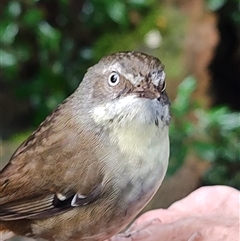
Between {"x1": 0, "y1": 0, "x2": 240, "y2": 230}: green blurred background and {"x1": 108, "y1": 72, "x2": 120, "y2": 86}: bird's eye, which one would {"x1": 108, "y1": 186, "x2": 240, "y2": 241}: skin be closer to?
{"x1": 108, "y1": 72, "x2": 120, "y2": 86}: bird's eye

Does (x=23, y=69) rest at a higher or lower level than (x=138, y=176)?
higher

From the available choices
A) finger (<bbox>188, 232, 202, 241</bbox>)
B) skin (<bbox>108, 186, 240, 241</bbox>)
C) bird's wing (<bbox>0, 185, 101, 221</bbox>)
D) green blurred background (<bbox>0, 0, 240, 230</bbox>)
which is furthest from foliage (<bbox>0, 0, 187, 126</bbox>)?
finger (<bbox>188, 232, 202, 241</bbox>)

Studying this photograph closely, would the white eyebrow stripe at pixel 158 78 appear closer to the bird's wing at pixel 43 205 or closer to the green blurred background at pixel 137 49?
the bird's wing at pixel 43 205

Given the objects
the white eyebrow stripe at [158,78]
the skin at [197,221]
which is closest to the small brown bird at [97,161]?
the white eyebrow stripe at [158,78]

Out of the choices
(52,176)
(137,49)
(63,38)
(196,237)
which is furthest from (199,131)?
(52,176)

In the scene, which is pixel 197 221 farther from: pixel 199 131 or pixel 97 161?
pixel 199 131

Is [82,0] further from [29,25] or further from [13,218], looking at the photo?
[13,218]

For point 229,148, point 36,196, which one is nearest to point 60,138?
point 36,196
